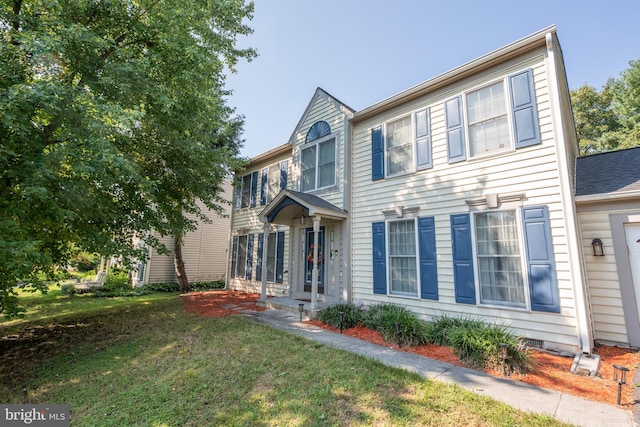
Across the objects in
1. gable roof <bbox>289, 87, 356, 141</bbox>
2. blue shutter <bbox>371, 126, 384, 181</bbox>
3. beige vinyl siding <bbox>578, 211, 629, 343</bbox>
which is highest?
gable roof <bbox>289, 87, 356, 141</bbox>

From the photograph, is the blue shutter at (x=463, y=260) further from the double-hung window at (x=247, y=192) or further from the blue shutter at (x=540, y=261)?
the double-hung window at (x=247, y=192)

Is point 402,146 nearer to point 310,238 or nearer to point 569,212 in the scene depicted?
point 569,212

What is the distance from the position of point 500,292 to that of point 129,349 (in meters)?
7.45

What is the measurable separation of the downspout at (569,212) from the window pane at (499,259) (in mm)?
767

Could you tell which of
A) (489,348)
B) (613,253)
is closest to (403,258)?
(489,348)

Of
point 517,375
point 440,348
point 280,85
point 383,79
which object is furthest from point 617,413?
point 280,85

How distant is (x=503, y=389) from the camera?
11.7 ft

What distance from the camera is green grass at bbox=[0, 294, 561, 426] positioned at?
306 cm

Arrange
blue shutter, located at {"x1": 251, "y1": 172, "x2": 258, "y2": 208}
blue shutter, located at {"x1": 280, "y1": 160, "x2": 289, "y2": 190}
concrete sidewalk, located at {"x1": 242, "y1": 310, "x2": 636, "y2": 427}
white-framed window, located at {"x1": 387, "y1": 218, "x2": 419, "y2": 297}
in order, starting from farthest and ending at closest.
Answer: blue shutter, located at {"x1": 251, "y1": 172, "x2": 258, "y2": 208} → blue shutter, located at {"x1": 280, "y1": 160, "x2": 289, "y2": 190} → white-framed window, located at {"x1": 387, "y1": 218, "x2": 419, "y2": 297} → concrete sidewalk, located at {"x1": 242, "y1": 310, "x2": 636, "y2": 427}

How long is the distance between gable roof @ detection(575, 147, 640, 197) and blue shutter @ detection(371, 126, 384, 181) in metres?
4.21

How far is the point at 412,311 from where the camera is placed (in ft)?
21.7

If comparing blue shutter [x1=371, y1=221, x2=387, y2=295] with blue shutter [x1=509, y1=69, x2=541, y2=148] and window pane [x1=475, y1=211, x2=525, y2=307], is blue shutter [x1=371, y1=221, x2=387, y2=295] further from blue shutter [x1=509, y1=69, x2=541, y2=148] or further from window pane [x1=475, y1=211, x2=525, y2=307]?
blue shutter [x1=509, y1=69, x2=541, y2=148]

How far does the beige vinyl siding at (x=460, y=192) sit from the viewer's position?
16.4 feet

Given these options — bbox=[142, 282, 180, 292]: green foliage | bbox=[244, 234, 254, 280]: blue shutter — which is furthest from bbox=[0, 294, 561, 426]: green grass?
bbox=[142, 282, 180, 292]: green foliage
